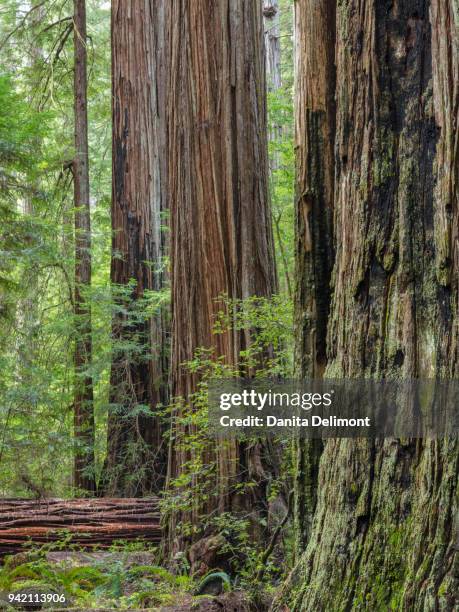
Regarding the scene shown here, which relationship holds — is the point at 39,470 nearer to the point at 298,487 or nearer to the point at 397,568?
the point at 298,487

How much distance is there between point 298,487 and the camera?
419 cm

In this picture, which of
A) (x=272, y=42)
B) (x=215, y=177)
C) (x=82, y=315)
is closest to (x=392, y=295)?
(x=215, y=177)

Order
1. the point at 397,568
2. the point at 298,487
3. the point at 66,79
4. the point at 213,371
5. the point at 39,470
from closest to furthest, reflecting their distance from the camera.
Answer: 1. the point at 397,568
2. the point at 298,487
3. the point at 213,371
4. the point at 39,470
5. the point at 66,79

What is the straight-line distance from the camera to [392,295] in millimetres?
3357

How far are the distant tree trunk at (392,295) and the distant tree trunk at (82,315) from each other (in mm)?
6965

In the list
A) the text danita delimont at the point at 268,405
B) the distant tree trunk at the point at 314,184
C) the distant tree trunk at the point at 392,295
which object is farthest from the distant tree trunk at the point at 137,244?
the distant tree trunk at the point at 392,295

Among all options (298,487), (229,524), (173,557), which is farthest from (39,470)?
(298,487)

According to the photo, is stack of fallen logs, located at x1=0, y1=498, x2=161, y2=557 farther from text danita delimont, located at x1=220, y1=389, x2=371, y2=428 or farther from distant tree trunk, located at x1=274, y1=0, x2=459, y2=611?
distant tree trunk, located at x1=274, y1=0, x2=459, y2=611

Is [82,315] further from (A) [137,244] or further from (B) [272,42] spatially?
(B) [272,42]

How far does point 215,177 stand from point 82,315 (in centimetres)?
467

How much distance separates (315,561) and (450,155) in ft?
6.03

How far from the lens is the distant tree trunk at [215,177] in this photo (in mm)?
6633

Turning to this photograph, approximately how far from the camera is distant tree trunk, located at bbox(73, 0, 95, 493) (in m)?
10.8

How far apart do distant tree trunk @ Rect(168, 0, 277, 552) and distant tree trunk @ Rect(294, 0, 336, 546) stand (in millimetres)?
2153
